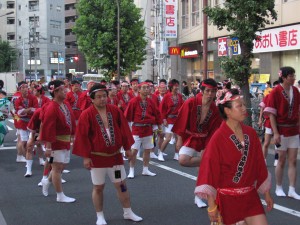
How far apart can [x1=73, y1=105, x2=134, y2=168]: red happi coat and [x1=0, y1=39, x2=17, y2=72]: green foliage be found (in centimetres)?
5695

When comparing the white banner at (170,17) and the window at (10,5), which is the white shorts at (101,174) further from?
the window at (10,5)

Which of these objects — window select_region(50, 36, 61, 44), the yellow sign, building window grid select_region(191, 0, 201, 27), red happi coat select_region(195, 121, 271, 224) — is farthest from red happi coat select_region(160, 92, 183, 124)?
window select_region(50, 36, 61, 44)

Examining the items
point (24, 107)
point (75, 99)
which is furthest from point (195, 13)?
point (24, 107)

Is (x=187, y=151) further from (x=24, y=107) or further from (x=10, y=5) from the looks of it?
(x=10, y=5)

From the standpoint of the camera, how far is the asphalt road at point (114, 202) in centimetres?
590

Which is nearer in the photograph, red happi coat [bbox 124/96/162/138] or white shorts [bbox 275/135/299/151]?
white shorts [bbox 275/135/299/151]

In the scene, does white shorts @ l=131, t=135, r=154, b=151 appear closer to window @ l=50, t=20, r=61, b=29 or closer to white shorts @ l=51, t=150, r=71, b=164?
white shorts @ l=51, t=150, r=71, b=164

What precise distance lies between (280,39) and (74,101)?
1298cm

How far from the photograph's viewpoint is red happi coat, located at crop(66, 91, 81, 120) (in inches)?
492

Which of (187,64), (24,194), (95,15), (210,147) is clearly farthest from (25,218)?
(187,64)

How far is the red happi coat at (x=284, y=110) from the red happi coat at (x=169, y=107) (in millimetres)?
4094

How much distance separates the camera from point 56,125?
6793mm

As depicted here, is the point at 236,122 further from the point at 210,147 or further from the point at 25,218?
the point at 25,218

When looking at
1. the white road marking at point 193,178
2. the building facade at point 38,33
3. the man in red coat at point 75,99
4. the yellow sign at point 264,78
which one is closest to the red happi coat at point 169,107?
the white road marking at point 193,178
